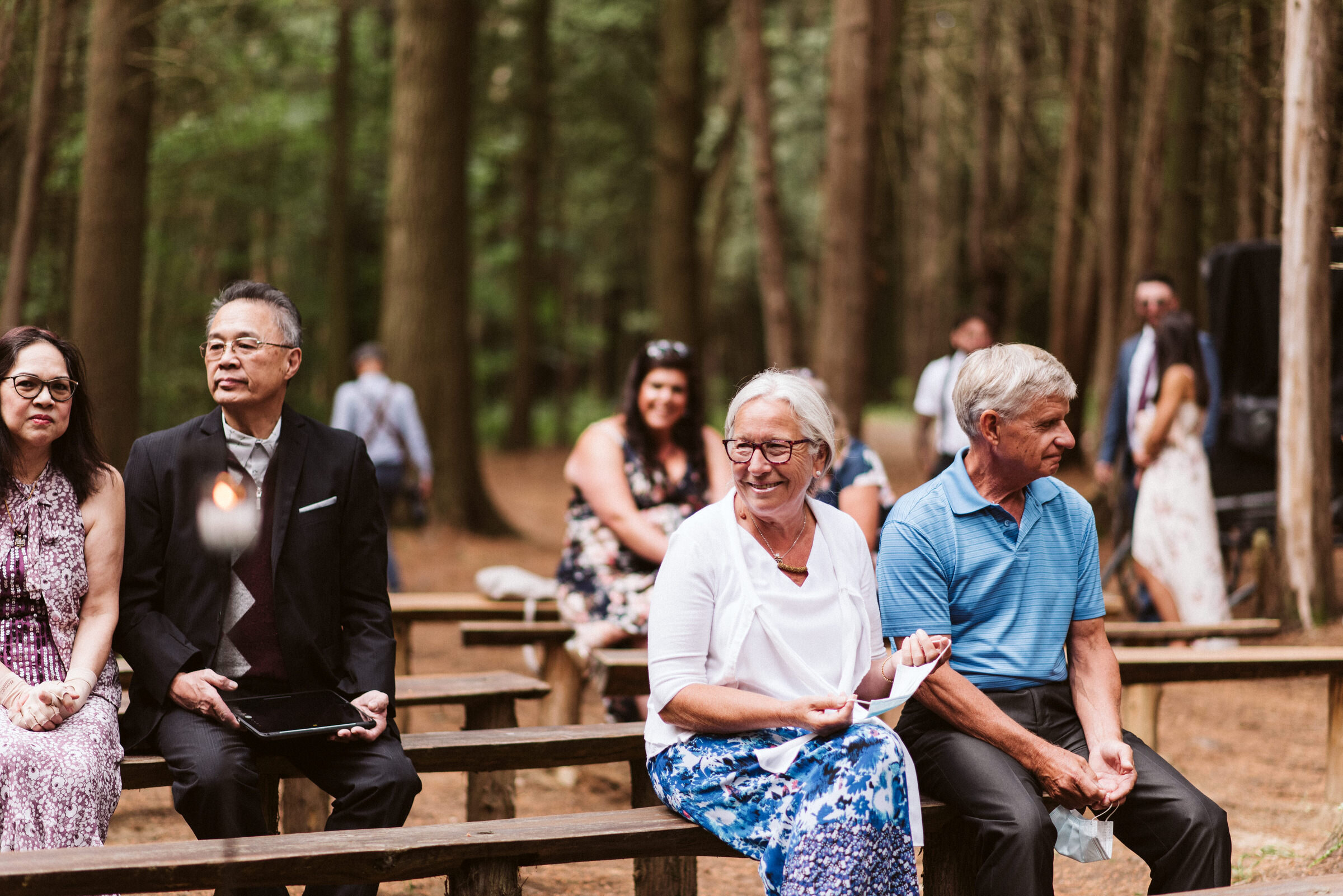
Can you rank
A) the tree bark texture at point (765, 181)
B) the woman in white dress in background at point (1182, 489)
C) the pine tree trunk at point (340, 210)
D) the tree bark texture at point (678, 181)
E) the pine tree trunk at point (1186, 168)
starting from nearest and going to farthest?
the woman in white dress in background at point (1182, 489), the tree bark texture at point (765, 181), the pine tree trunk at point (1186, 168), the tree bark texture at point (678, 181), the pine tree trunk at point (340, 210)

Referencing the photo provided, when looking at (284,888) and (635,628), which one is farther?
(635,628)

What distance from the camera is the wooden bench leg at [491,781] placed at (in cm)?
475

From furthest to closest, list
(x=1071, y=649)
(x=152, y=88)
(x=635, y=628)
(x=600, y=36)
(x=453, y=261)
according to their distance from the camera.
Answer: (x=600, y=36)
(x=453, y=261)
(x=152, y=88)
(x=635, y=628)
(x=1071, y=649)

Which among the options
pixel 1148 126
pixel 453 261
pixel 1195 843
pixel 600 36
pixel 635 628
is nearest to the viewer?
pixel 1195 843

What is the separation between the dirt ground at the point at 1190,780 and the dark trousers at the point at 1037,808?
39.8 inches

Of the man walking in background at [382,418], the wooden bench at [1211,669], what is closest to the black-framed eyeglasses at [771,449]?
the wooden bench at [1211,669]

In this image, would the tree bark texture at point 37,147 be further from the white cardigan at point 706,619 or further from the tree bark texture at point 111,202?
the white cardigan at point 706,619

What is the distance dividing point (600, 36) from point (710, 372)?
1281 centimetres

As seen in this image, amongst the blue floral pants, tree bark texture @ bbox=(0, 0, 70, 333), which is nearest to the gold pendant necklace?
the blue floral pants

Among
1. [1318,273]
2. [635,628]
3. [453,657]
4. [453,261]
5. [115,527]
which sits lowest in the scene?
[453,657]

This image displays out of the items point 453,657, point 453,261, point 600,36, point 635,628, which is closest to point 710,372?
point 600,36

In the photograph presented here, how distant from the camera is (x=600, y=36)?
86.1 feet

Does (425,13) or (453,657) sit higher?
(425,13)

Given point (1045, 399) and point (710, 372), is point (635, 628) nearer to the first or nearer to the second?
point (1045, 399)
